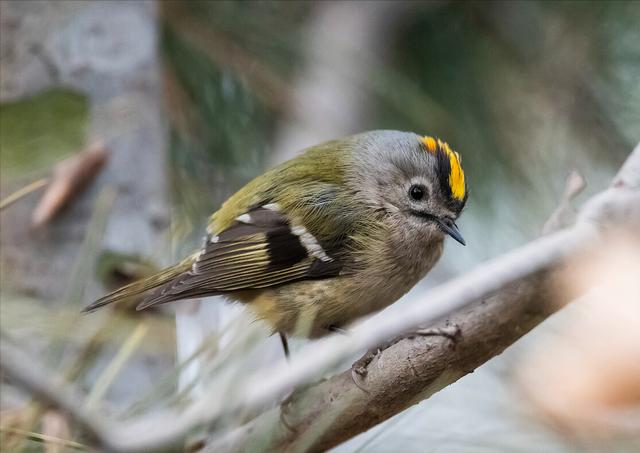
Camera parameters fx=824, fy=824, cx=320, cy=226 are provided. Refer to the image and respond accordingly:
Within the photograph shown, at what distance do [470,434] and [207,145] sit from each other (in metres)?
1.10

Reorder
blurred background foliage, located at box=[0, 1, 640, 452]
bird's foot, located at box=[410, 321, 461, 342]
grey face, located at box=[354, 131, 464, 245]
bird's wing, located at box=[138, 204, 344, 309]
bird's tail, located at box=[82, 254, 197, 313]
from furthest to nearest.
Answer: blurred background foliage, located at box=[0, 1, 640, 452]
grey face, located at box=[354, 131, 464, 245]
bird's wing, located at box=[138, 204, 344, 309]
bird's tail, located at box=[82, 254, 197, 313]
bird's foot, located at box=[410, 321, 461, 342]

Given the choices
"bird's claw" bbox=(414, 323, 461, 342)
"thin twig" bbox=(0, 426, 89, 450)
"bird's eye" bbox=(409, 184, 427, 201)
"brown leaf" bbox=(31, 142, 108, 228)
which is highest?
"brown leaf" bbox=(31, 142, 108, 228)

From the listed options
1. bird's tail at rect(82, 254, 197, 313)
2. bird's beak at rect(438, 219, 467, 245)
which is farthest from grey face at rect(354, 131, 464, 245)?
bird's tail at rect(82, 254, 197, 313)

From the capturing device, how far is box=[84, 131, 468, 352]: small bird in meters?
1.26

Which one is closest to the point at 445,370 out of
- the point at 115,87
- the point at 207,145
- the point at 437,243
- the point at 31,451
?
the point at 31,451

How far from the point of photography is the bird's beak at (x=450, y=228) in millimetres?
1339

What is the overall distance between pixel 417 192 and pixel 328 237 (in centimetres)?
19

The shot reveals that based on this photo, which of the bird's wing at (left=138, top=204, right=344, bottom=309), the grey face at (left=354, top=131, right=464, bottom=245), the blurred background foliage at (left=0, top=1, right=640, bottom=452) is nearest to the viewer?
the bird's wing at (left=138, top=204, right=344, bottom=309)

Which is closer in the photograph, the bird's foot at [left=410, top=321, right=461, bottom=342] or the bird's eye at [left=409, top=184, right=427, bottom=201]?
the bird's foot at [left=410, top=321, right=461, bottom=342]

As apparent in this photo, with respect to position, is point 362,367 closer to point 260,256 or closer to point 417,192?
point 260,256

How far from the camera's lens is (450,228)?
1356mm

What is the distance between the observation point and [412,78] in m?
1.81

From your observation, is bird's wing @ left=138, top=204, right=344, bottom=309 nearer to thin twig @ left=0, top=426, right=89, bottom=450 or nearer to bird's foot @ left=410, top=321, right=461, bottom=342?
bird's foot @ left=410, top=321, right=461, bottom=342

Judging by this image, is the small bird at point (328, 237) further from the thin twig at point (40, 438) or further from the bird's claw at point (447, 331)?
the thin twig at point (40, 438)
